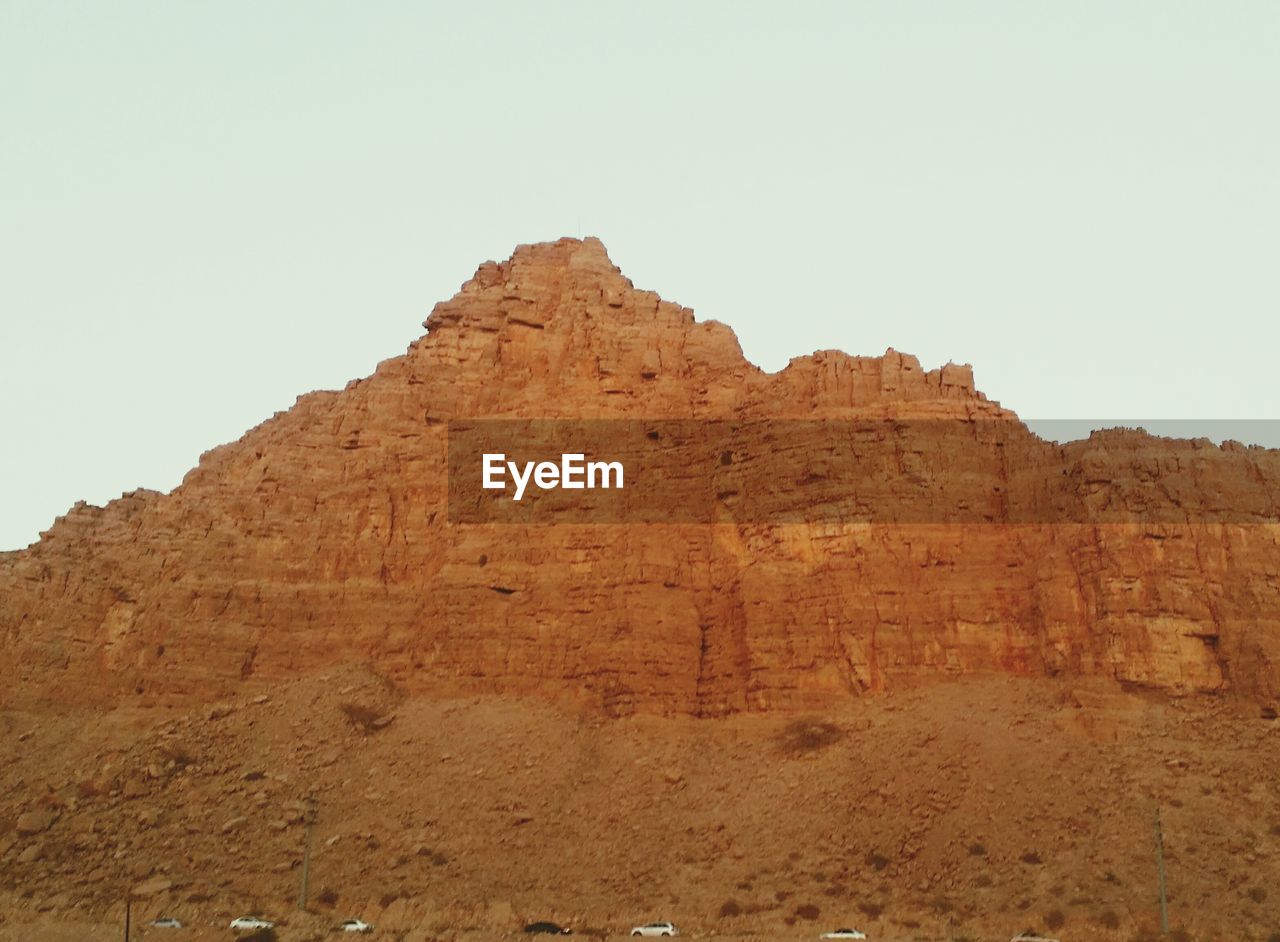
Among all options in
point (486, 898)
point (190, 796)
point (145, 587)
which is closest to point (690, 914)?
point (486, 898)

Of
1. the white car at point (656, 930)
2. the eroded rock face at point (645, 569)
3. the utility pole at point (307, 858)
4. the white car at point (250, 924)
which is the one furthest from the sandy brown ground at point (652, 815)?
the eroded rock face at point (645, 569)

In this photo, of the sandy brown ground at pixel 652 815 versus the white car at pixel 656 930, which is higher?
the sandy brown ground at pixel 652 815

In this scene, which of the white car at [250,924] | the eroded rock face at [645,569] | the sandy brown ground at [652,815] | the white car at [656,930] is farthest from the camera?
the eroded rock face at [645,569]

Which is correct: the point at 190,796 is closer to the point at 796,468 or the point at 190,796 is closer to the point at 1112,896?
the point at 796,468

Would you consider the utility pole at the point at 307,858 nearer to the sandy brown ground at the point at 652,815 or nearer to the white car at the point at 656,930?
the sandy brown ground at the point at 652,815

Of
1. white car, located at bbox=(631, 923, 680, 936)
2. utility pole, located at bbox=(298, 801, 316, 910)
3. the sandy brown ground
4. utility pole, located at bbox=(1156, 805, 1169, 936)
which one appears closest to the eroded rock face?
the sandy brown ground

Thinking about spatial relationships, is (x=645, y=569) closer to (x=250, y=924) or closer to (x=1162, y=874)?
(x=250, y=924)
